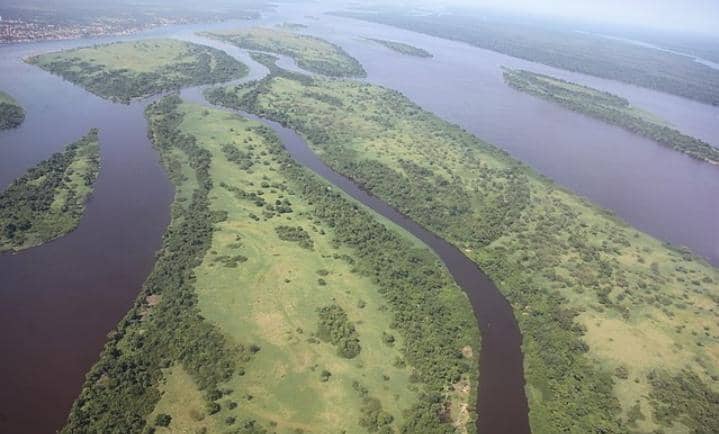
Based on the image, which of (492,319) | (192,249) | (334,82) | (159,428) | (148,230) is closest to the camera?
(159,428)

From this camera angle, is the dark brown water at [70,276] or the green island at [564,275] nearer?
the dark brown water at [70,276]

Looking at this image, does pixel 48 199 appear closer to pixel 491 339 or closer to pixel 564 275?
pixel 491 339

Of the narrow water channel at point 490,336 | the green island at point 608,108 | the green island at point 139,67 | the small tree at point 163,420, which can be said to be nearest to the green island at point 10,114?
the green island at point 139,67

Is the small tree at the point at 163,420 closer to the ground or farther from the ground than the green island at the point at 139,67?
closer to the ground

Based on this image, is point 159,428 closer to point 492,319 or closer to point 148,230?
point 148,230

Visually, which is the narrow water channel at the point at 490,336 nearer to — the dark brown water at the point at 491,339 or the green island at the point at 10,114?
the dark brown water at the point at 491,339

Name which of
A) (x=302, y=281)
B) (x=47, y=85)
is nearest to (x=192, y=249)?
(x=302, y=281)

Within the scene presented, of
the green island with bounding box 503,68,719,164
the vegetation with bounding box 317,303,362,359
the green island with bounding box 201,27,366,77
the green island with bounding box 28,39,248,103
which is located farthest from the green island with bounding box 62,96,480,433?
the green island with bounding box 201,27,366,77
